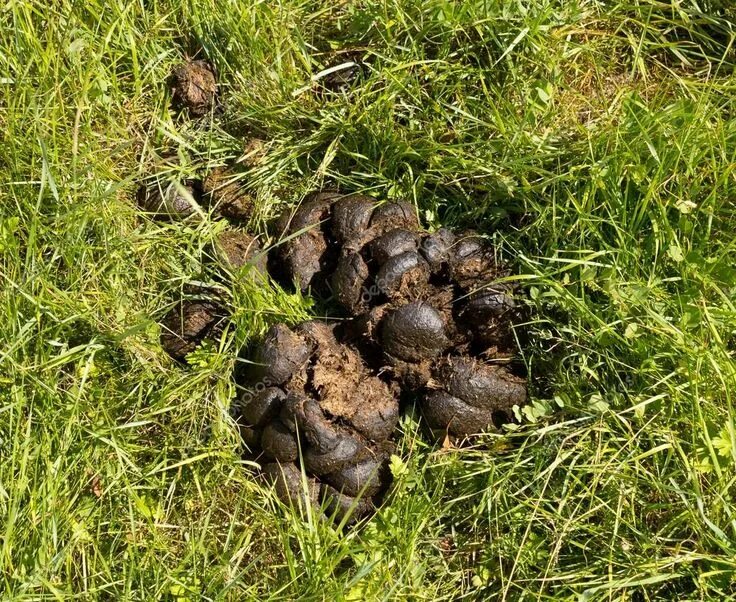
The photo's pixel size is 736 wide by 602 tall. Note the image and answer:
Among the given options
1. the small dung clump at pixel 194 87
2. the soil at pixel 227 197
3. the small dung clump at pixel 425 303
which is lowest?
the small dung clump at pixel 425 303

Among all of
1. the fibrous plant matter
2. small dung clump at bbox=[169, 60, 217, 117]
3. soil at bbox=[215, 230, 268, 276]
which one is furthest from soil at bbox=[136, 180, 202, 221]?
the fibrous plant matter

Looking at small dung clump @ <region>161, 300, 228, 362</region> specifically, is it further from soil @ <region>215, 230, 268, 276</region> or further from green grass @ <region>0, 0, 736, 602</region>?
soil @ <region>215, 230, 268, 276</region>

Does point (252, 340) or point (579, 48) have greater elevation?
point (579, 48)

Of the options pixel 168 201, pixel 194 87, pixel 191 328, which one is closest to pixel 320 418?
pixel 191 328

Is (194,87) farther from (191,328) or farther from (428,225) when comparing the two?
(428,225)

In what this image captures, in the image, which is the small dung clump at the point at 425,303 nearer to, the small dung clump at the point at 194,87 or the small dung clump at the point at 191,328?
the small dung clump at the point at 191,328

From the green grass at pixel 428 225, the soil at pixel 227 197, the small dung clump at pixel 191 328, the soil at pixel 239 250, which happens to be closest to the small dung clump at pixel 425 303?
the green grass at pixel 428 225

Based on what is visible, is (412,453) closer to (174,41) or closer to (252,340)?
(252,340)

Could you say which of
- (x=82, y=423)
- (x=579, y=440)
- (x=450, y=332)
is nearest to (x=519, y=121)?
(x=450, y=332)
